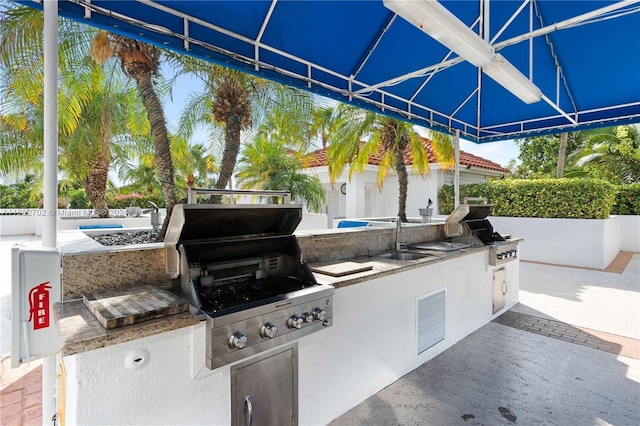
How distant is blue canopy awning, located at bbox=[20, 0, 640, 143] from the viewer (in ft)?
9.25

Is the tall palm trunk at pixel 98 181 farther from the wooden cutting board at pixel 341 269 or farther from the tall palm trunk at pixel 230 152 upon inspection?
the wooden cutting board at pixel 341 269

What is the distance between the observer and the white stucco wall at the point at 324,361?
152cm

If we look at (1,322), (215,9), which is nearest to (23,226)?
(1,322)

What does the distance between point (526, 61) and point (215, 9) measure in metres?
4.07

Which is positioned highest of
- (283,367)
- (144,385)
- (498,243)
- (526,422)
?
(498,243)

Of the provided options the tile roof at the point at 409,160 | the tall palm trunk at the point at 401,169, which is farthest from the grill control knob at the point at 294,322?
the tile roof at the point at 409,160

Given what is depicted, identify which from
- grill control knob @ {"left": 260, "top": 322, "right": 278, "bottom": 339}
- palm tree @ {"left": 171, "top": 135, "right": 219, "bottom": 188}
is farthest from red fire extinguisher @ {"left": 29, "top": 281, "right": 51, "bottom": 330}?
palm tree @ {"left": 171, "top": 135, "right": 219, "bottom": 188}

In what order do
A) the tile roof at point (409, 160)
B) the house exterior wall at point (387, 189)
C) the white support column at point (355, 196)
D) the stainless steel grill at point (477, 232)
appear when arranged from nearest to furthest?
the stainless steel grill at point (477, 232), the tile roof at point (409, 160), the house exterior wall at point (387, 189), the white support column at point (355, 196)

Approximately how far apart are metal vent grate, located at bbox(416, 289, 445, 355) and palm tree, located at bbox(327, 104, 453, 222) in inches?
203

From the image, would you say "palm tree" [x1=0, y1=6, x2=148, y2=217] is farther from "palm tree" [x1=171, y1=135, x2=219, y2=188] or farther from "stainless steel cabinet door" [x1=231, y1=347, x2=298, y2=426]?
"stainless steel cabinet door" [x1=231, y1=347, x2=298, y2=426]

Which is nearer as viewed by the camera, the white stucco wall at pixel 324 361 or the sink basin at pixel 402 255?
the white stucco wall at pixel 324 361

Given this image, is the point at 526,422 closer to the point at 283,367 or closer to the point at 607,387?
the point at 607,387

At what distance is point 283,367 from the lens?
2125 millimetres

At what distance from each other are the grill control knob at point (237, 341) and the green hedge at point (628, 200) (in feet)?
47.2
